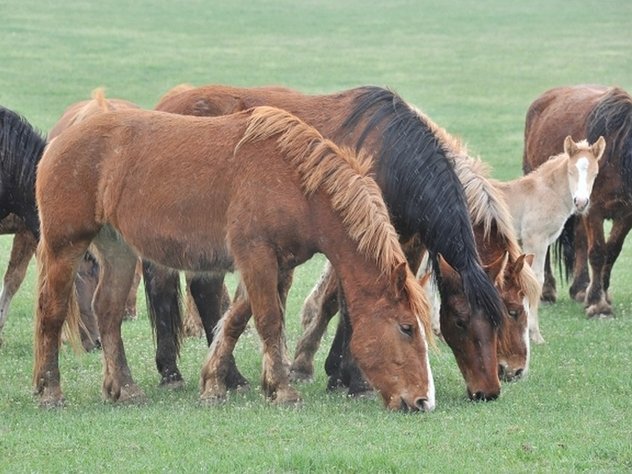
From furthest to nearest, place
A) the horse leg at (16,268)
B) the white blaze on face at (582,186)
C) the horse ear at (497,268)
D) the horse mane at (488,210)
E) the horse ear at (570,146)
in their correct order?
1. the horse ear at (570,146)
2. the white blaze on face at (582,186)
3. the horse leg at (16,268)
4. the horse mane at (488,210)
5. the horse ear at (497,268)

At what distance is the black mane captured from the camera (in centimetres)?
1029

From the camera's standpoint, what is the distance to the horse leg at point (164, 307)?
9492mm

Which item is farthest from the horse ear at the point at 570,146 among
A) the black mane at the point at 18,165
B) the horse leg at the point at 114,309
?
the black mane at the point at 18,165

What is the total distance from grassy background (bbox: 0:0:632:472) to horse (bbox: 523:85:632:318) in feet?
1.15

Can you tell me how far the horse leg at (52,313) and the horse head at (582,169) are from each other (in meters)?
5.15

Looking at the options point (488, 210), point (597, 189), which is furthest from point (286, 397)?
point (597, 189)

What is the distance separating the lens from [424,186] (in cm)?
831

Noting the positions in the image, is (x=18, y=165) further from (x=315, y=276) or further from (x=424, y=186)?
(x=315, y=276)

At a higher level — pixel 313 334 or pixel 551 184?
pixel 551 184

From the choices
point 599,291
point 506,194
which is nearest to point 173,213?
point 506,194

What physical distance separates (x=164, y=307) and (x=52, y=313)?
114cm

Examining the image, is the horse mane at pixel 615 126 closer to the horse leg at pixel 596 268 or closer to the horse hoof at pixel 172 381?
the horse leg at pixel 596 268

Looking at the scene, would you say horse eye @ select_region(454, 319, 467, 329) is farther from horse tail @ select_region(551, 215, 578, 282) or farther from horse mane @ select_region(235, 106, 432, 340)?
horse tail @ select_region(551, 215, 578, 282)

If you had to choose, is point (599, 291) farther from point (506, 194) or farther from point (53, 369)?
point (53, 369)
